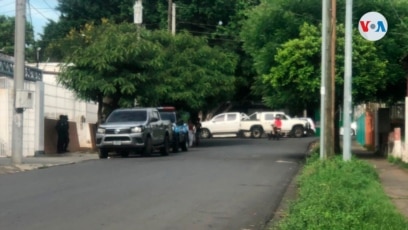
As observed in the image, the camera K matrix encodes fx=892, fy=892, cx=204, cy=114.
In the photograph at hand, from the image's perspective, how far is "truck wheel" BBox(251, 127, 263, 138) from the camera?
6003 cm

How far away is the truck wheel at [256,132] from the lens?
60031mm

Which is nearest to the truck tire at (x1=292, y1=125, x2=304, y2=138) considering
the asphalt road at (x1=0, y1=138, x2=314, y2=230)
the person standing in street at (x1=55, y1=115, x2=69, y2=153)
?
the person standing in street at (x1=55, y1=115, x2=69, y2=153)

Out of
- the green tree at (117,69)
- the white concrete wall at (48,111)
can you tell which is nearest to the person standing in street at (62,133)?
the green tree at (117,69)

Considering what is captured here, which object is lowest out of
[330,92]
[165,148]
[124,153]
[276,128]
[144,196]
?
[144,196]

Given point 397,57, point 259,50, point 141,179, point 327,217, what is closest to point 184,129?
point 259,50

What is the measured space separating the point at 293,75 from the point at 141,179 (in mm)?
9866

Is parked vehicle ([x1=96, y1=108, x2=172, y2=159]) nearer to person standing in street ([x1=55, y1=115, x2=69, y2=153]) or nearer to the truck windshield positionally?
the truck windshield

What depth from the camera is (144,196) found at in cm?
1672

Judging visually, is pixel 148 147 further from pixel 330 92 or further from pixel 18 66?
pixel 330 92

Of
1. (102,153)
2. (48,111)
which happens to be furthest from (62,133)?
(102,153)

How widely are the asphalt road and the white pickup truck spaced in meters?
33.2

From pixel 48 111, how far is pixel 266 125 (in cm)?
2152

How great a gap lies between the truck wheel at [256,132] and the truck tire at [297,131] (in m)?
2.42

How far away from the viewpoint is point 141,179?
20609 mm
